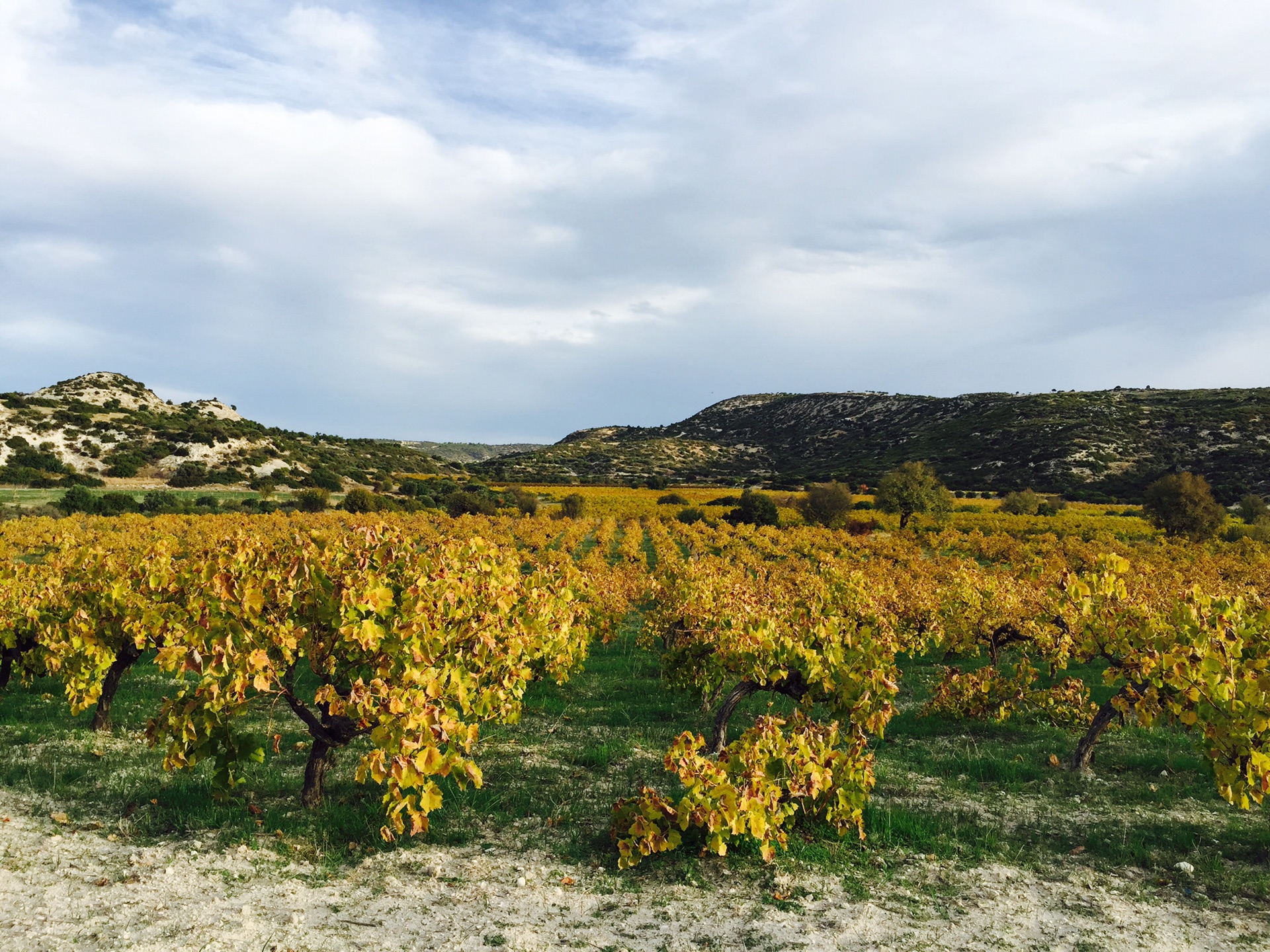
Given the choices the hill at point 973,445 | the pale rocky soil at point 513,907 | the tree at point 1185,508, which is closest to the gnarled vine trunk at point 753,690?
the pale rocky soil at point 513,907

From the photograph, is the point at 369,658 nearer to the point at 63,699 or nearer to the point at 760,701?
the point at 760,701

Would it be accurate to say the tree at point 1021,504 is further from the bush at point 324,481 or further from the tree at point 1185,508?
the bush at point 324,481

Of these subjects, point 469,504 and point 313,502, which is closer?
point 313,502

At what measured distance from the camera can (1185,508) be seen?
1829 inches

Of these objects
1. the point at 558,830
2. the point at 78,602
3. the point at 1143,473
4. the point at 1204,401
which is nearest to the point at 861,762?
the point at 558,830

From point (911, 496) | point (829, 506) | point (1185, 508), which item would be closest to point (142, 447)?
point (829, 506)

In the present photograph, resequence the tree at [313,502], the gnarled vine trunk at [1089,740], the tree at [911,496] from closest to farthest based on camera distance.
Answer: the gnarled vine trunk at [1089,740]
the tree at [911,496]
the tree at [313,502]

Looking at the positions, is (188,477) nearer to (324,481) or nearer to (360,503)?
(324,481)

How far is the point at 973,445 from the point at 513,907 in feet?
403

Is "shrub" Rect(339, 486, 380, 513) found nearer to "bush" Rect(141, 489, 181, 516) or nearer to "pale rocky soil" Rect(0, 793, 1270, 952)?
"bush" Rect(141, 489, 181, 516)

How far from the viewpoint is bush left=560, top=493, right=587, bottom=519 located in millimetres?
63562

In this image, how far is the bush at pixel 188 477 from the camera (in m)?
70.9

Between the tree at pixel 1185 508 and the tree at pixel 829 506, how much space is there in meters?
22.0

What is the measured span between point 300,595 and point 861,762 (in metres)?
6.52
